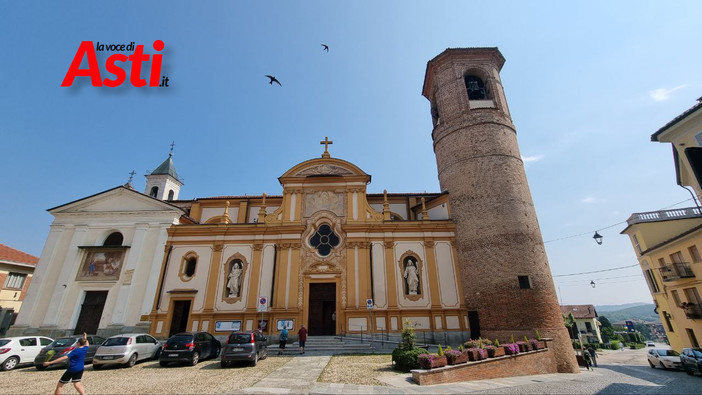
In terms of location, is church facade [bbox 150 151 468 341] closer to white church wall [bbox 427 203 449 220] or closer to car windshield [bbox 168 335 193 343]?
white church wall [bbox 427 203 449 220]

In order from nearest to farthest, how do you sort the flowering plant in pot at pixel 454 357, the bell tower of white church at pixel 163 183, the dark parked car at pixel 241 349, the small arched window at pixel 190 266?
the flowering plant in pot at pixel 454 357, the dark parked car at pixel 241 349, the small arched window at pixel 190 266, the bell tower of white church at pixel 163 183

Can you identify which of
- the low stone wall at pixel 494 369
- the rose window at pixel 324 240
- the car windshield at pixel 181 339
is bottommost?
the low stone wall at pixel 494 369

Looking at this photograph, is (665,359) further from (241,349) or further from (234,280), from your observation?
(234,280)

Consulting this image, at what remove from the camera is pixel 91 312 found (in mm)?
19062

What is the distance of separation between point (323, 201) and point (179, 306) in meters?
11.2

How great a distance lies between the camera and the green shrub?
10.5m

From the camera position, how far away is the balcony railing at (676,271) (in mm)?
20970

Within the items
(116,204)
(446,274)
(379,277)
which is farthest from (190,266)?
(446,274)

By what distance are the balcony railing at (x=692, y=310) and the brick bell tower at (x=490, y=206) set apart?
1205 centimetres

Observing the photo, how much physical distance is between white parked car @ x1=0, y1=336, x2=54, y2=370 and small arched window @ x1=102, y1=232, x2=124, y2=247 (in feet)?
27.1

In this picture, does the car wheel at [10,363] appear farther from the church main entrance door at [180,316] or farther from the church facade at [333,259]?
the church main entrance door at [180,316]

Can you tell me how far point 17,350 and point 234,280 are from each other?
9403 mm

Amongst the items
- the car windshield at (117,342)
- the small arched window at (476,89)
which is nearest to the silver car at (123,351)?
the car windshield at (117,342)

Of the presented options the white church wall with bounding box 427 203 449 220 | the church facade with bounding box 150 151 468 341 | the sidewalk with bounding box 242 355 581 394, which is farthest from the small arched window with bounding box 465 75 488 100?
the sidewalk with bounding box 242 355 581 394
